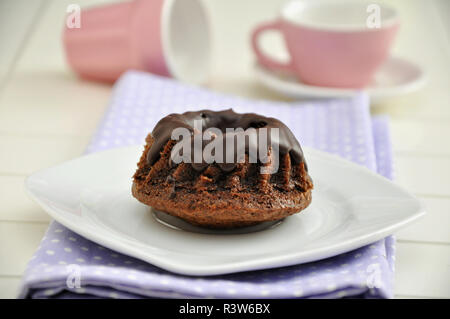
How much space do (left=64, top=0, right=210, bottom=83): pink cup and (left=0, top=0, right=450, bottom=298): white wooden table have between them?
10cm

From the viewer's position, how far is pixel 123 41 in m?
2.56

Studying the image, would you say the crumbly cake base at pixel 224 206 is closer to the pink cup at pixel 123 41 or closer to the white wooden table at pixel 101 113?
the white wooden table at pixel 101 113

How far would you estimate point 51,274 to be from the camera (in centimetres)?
118

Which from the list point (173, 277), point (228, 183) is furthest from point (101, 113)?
point (173, 277)

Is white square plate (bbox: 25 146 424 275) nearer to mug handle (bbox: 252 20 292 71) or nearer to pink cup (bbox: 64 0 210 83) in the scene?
pink cup (bbox: 64 0 210 83)

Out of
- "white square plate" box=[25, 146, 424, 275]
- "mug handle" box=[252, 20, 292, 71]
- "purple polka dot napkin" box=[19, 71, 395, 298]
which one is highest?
"mug handle" box=[252, 20, 292, 71]

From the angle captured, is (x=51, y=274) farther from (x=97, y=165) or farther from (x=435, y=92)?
(x=435, y=92)

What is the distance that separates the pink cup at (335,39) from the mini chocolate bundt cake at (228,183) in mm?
1061

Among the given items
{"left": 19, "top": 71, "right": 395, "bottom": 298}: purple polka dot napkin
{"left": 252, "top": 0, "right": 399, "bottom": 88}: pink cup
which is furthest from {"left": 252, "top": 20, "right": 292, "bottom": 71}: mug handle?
{"left": 19, "top": 71, "right": 395, "bottom": 298}: purple polka dot napkin

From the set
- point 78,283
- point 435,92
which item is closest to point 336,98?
point 435,92

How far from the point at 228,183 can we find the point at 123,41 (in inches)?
52.8

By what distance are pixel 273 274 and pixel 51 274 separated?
1.35ft

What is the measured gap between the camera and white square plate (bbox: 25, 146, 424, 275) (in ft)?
4.07

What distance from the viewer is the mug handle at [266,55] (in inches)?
104
